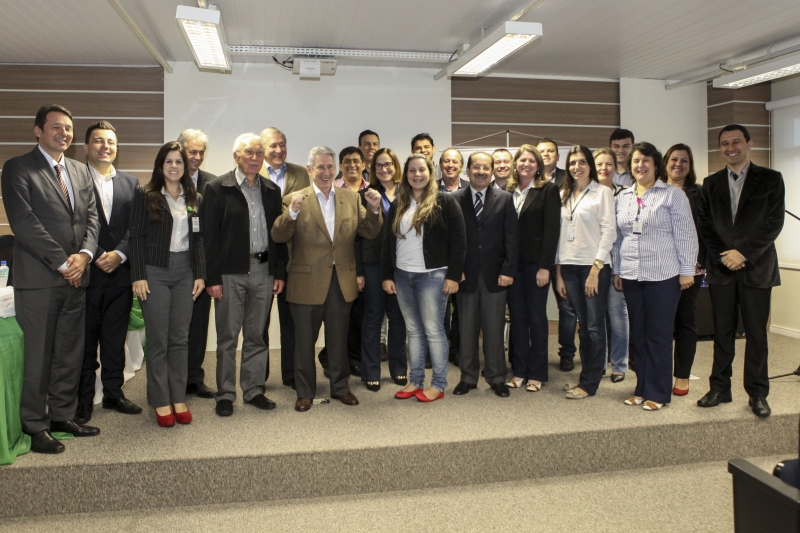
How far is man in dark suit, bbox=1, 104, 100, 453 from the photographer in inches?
106

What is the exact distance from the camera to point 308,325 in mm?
3316

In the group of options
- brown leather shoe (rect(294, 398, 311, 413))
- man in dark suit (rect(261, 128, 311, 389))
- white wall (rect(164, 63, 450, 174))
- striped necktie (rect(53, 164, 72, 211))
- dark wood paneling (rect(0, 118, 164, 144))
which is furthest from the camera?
white wall (rect(164, 63, 450, 174))

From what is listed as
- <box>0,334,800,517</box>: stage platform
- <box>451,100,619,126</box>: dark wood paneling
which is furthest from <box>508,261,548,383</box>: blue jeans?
<box>451,100,619,126</box>: dark wood paneling

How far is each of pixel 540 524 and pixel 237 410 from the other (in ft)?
5.97

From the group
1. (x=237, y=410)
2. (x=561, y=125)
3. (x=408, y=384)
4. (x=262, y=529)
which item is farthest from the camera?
(x=561, y=125)

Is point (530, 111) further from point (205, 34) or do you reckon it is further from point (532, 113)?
point (205, 34)

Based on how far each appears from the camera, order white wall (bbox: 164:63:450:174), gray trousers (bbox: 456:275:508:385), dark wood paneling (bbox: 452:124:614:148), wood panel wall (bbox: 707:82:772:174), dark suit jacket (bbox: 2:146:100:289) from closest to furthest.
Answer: dark suit jacket (bbox: 2:146:100:289) → gray trousers (bbox: 456:275:508:385) → white wall (bbox: 164:63:450:174) → dark wood paneling (bbox: 452:124:614:148) → wood panel wall (bbox: 707:82:772:174)

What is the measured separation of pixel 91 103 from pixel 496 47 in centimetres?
389

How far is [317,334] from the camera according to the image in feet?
11.1

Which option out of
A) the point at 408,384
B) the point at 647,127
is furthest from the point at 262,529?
the point at 647,127

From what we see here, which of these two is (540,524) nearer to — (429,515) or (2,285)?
(429,515)

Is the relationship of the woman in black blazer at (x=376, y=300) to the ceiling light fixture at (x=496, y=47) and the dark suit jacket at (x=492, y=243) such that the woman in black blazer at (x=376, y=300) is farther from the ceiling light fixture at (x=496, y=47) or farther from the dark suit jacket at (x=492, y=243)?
the ceiling light fixture at (x=496, y=47)

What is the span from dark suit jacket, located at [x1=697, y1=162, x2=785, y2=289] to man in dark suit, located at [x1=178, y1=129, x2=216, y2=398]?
3.09 metres

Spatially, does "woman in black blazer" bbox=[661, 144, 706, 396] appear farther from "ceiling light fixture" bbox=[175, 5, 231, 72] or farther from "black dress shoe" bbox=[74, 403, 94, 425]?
"black dress shoe" bbox=[74, 403, 94, 425]
